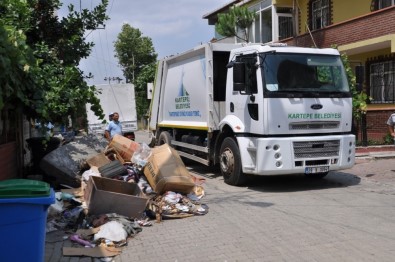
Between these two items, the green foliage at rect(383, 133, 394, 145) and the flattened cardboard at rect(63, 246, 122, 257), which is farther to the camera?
the green foliage at rect(383, 133, 394, 145)

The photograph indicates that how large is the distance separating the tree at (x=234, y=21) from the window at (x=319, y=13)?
296 centimetres

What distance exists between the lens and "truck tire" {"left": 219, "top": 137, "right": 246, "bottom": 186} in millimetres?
9242

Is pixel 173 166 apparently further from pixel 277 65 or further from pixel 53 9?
pixel 53 9

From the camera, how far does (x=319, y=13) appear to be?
21031 millimetres

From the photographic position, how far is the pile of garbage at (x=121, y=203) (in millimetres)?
5773

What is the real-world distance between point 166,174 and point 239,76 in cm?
245

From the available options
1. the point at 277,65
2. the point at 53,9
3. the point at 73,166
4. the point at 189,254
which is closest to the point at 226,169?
the point at 277,65

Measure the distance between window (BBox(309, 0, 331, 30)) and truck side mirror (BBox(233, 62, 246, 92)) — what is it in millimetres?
12736

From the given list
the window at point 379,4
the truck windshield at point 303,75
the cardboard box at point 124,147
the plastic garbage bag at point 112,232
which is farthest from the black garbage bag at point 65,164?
the window at point 379,4

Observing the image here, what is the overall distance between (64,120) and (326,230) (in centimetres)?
556

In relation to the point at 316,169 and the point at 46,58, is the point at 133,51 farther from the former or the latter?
the point at 316,169

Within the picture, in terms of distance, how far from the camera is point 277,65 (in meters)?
8.76

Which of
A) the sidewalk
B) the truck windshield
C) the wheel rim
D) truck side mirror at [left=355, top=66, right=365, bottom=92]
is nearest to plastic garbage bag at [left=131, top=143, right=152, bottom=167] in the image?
the wheel rim

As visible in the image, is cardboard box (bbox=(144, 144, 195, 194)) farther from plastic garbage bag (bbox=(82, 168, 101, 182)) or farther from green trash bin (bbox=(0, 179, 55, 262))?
green trash bin (bbox=(0, 179, 55, 262))
